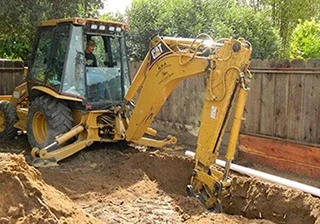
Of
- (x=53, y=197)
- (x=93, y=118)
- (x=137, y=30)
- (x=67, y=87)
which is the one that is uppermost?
(x=137, y=30)

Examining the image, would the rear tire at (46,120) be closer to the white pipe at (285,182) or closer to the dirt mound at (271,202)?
the white pipe at (285,182)

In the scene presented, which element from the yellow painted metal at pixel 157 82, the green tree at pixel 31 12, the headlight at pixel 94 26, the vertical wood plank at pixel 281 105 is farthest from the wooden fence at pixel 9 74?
the vertical wood plank at pixel 281 105

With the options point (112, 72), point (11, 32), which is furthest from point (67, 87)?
point (11, 32)

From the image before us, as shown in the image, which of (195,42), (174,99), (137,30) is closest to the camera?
(195,42)

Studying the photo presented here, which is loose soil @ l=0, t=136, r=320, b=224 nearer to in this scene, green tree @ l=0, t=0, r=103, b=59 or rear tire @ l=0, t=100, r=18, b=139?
rear tire @ l=0, t=100, r=18, b=139

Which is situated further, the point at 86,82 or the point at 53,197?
the point at 86,82

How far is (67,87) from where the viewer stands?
24.0 feet

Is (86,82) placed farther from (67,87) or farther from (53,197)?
(53,197)

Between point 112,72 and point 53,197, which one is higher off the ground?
point 112,72

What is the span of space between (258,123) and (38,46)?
4080mm

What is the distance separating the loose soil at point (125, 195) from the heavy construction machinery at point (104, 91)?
343 millimetres

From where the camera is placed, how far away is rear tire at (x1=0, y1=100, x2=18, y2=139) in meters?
8.88

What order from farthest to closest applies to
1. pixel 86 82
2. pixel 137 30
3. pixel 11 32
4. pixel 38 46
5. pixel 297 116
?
pixel 137 30, pixel 11 32, pixel 38 46, pixel 86 82, pixel 297 116

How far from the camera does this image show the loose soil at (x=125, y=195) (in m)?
3.87
